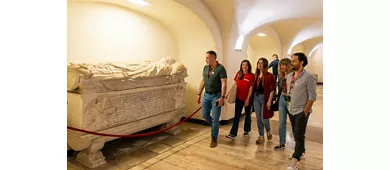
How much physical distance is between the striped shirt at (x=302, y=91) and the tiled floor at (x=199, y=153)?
39.2 inches

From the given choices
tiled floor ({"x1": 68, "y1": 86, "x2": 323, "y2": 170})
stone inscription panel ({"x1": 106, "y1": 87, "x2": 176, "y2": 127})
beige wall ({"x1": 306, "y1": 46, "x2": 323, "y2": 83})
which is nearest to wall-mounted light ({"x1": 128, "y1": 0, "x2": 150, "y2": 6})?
stone inscription panel ({"x1": 106, "y1": 87, "x2": 176, "y2": 127})

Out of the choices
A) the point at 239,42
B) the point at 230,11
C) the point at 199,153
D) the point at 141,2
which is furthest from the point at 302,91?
the point at 239,42

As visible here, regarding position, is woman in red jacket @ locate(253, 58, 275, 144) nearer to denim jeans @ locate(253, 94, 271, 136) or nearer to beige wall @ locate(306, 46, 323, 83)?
denim jeans @ locate(253, 94, 271, 136)

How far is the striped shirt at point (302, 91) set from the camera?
3.01m

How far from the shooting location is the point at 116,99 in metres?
Answer: 3.93

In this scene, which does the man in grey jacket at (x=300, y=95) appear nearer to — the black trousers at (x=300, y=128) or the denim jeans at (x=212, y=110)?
the black trousers at (x=300, y=128)

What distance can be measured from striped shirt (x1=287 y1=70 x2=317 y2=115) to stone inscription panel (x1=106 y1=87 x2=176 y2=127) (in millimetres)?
2418

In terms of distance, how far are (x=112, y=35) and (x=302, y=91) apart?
12.0 ft

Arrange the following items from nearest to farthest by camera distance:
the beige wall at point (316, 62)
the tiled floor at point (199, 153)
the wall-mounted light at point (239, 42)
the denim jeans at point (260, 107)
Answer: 1. the tiled floor at point (199, 153)
2. the denim jeans at point (260, 107)
3. the wall-mounted light at point (239, 42)
4. the beige wall at point (316, 62)

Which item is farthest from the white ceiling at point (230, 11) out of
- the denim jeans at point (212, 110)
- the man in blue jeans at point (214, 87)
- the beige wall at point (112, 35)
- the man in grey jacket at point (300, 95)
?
the man in grey jacket at point (300, 95)

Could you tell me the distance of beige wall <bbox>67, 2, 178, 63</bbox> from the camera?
4.39m

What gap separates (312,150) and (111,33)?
→ 4.23 meters
